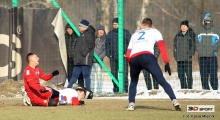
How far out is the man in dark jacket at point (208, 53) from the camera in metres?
20.2

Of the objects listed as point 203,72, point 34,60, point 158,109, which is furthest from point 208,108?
point 203,72

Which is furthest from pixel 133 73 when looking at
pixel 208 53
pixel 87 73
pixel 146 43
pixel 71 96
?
pixel 208 53

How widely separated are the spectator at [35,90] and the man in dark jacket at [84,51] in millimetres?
3899

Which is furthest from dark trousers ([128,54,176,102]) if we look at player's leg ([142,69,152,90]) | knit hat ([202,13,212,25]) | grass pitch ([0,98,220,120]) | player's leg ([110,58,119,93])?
player's leg ([142,69,152,90])

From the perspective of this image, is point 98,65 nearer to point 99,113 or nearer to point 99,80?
point 99,80

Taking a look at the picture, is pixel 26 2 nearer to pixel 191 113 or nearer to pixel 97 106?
pixel 97 106

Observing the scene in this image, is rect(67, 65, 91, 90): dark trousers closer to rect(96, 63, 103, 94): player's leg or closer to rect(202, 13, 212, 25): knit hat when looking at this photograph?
rect(96, 63, 103, 94): player's leg

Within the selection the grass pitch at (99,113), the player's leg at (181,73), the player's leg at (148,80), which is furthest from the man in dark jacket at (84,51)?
the grass pitch at (99,113)

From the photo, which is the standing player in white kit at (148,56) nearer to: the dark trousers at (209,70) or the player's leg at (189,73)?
the player's leg at (189,73)

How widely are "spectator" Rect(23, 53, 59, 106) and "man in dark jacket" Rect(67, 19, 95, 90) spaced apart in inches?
153

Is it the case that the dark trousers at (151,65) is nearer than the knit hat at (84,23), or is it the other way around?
the dark trousers at (151,65)

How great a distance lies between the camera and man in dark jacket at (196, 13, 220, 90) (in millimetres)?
20156

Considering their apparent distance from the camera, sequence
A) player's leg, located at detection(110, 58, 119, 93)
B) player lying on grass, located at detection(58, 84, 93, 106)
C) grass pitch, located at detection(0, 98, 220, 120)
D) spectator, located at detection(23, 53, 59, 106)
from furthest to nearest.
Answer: player's leg, located at detection(110, 58, 119, 93), player lying on grass, located at detection(58, 84, 93, 106), spectator, located at detection(23, 53, 59, 106), grass pitch, located at detection(0, 98, 220, 120)

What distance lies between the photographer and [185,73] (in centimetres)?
2031
